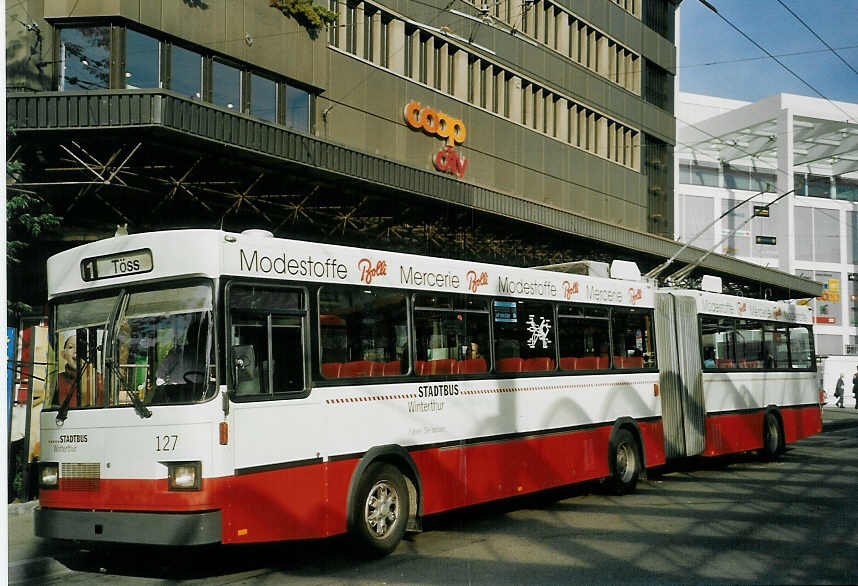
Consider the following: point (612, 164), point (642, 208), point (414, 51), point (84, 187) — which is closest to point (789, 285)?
point (642, 208)

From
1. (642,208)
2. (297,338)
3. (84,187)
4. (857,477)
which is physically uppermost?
(642,208)

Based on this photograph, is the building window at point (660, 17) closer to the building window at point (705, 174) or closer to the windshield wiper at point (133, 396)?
the building window at point (705, 174)

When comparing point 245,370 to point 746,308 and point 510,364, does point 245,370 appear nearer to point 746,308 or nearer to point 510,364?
point 510,364

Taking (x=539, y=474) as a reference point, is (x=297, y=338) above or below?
above

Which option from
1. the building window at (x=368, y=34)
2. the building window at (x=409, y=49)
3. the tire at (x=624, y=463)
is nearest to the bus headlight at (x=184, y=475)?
the tire at (x=624, y=463)

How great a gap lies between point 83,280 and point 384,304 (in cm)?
288

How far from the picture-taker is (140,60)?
18.1 metres

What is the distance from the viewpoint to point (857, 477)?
1562 centimetres

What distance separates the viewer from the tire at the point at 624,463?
13.7m

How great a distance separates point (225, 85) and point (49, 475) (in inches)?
505

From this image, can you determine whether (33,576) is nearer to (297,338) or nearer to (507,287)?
(297,338)

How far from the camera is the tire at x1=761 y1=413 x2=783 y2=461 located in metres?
18.6

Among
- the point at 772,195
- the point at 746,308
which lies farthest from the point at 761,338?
the point at 772,195

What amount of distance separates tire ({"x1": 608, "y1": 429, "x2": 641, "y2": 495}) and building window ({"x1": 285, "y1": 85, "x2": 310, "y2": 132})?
36.0 ft
